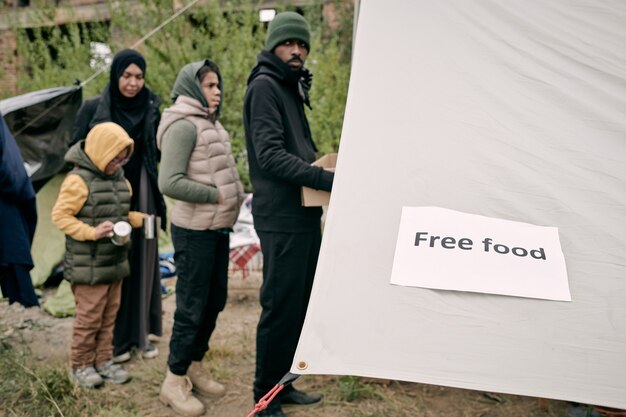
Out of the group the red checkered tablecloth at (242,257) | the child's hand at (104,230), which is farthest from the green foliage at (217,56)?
the child's hand at (104,230)

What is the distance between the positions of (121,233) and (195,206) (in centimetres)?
48

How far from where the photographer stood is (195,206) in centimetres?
267

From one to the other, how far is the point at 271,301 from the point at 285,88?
0.94m

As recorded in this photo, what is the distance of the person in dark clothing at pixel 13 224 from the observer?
9.06 ft

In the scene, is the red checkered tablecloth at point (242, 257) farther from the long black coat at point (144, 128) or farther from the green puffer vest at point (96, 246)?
the green puffer vest at point (96, 246)

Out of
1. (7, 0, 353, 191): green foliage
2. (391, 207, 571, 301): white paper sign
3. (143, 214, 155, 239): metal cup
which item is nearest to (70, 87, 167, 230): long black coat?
(143, 214, 155, 239): metal cup

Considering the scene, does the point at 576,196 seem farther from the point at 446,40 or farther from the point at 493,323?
the point at 446,40

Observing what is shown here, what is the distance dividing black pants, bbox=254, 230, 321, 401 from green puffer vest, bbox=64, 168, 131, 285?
2.99ft

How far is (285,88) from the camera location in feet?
8.43

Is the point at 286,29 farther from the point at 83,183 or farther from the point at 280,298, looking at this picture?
the point at 83,183

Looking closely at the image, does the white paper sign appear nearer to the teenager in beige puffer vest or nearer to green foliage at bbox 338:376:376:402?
the teenager in beige puffer vest

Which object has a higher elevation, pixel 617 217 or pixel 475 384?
pixel 617 217

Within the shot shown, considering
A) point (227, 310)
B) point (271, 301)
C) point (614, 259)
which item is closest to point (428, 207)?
point (614, 259)

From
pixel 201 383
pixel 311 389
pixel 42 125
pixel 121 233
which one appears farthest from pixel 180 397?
pixel 42 125
